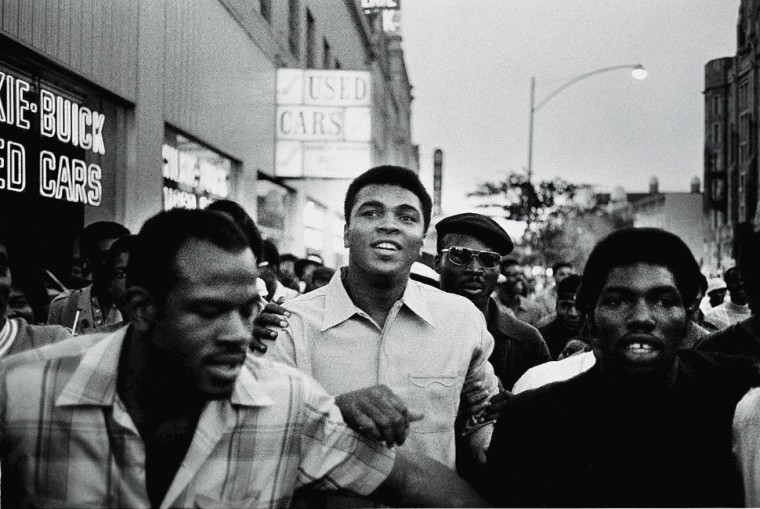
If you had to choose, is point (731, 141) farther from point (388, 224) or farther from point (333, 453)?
point (333, 453)

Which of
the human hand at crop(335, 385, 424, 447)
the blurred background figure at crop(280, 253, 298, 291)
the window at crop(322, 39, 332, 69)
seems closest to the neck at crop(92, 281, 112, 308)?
the human hand at crop(335, 385, 424, 447)

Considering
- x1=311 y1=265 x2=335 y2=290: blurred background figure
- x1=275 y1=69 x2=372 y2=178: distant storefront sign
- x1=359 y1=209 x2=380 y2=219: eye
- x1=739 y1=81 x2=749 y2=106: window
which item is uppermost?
x1=739 y1=81 x2=749 y2=106: window

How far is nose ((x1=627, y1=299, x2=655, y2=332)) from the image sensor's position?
2791 millimetres

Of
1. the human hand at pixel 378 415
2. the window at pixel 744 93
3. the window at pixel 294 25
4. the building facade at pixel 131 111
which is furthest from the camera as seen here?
the window at pixel 744 93

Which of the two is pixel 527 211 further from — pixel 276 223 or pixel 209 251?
pixel 209 251

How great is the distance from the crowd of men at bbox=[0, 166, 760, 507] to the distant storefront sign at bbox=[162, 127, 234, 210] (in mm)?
9289

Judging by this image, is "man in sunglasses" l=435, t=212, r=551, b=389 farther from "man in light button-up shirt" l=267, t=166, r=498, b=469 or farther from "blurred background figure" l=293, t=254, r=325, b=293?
"blurred background figure" l=293, t=254, r=325, b=293

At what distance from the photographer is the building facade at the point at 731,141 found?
67688mm

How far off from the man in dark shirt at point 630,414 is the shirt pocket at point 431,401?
555mm

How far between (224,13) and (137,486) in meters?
13.9

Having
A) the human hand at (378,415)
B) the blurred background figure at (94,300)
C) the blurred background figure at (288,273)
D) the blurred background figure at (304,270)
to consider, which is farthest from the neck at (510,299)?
the human hand at (378,415)

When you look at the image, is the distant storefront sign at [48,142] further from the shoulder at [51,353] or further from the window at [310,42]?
the window at [310,42]

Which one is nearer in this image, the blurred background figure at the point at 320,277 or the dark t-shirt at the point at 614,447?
the dark t-shirt at the point at 614,447

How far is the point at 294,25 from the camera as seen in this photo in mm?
21469
